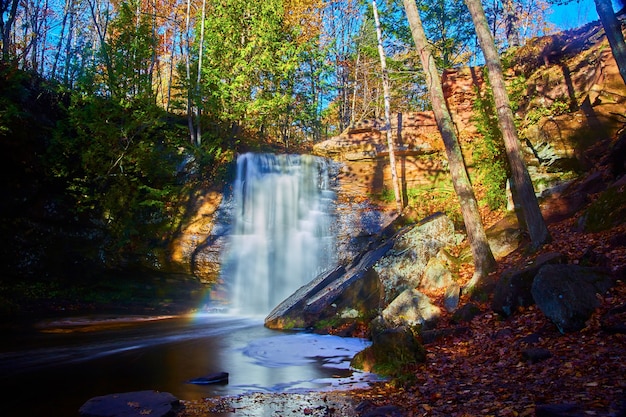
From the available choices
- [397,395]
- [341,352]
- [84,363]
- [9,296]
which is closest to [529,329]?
[397,395]

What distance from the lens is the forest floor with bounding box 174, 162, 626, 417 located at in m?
3.81

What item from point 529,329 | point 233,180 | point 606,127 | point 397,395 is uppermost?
point 233,180

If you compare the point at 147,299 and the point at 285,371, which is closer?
the point at 285,371

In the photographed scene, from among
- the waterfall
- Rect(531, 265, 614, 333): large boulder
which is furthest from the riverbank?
the waterfall

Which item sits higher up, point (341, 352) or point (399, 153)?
point (399, 153)

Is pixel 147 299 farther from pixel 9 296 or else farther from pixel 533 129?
pixel 533 129

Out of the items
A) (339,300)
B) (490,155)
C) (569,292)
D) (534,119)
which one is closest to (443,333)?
(569,292)

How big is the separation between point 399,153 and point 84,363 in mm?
15383

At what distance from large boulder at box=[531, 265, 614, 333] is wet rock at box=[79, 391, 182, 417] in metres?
5.30

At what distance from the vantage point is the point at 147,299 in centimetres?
1595

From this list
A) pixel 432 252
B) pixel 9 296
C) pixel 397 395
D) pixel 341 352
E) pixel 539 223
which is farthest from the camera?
pixel 9 296

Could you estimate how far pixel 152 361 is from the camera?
766cm

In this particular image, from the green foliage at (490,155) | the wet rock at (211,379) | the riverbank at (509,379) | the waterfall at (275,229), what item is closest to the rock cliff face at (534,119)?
the green foliage at (490,155)

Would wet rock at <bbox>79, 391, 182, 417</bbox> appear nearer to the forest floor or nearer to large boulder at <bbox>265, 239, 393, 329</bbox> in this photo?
the forest floor
